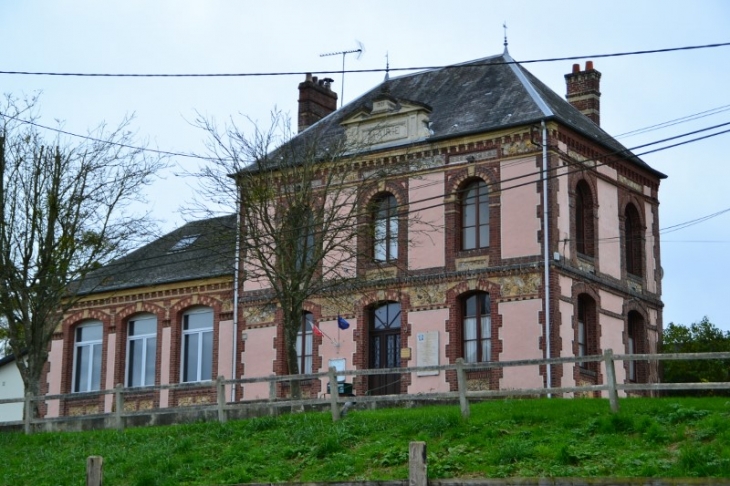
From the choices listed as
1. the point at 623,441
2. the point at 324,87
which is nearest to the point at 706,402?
the point at 623,441

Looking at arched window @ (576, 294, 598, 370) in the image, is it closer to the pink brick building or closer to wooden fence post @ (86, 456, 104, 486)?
the pink brick building

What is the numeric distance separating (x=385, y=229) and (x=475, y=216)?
9.17 ft

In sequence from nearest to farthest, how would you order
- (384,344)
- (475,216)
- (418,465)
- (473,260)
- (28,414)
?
(418,465)
(28,414)
(473,260)
(475,216)
(384,344)

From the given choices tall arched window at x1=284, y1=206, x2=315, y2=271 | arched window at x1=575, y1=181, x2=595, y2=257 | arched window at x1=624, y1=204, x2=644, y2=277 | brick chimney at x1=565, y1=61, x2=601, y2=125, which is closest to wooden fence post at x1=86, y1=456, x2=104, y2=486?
tall arched window at x1=284, y1=206, x2=315, y2=271

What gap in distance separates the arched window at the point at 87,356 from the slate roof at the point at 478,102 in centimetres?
991

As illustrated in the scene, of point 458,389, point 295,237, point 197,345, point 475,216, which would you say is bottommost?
point 458,389

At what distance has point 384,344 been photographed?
36.1 metres

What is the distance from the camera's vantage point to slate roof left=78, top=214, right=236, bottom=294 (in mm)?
40219

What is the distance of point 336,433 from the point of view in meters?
23.7

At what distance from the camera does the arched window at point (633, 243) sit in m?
37.9

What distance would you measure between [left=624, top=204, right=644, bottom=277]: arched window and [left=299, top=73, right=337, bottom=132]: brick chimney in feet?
34.8

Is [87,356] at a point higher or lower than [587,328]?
lower

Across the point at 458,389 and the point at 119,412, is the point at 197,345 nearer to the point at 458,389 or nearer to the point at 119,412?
the point at 119,412

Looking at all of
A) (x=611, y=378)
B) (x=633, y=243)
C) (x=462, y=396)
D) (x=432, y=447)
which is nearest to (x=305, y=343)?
(x=633, y=243)
